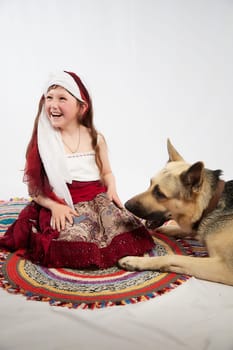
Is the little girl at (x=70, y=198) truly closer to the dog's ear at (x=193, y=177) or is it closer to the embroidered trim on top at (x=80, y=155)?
the embroidered trim on top at (x=80, y=155)

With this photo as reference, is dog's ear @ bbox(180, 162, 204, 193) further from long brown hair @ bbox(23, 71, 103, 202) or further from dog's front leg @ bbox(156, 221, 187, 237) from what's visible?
long brown hair @ bbox(23, 71, 103, 202)

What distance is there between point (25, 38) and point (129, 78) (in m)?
1.35

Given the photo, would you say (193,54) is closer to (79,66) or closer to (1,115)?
(79,66)

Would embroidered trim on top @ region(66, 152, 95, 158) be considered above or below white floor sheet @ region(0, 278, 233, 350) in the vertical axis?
above

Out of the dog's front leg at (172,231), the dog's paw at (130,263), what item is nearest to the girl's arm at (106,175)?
the dog's front leg at (172,231)

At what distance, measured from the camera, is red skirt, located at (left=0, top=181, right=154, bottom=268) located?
231 cm

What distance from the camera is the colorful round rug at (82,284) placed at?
2023mm

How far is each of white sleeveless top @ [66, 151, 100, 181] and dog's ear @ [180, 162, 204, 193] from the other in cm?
70

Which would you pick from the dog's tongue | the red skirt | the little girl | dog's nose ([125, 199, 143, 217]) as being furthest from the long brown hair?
the dog's tongue

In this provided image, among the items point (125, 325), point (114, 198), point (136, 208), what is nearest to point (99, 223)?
point (114, 198)

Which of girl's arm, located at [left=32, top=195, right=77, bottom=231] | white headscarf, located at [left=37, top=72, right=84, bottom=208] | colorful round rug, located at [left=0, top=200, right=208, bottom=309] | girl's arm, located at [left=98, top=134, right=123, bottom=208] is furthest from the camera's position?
girl's arm, located at [left=98, top=134, right=123, bottom=208]

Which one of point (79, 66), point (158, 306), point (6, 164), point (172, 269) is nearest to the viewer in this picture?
point (158, 306)

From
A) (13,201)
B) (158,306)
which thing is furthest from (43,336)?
(13,201)

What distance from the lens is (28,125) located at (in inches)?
173
